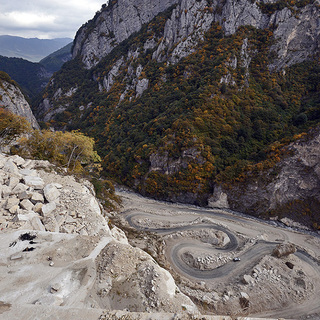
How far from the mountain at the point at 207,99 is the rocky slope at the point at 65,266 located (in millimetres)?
31100

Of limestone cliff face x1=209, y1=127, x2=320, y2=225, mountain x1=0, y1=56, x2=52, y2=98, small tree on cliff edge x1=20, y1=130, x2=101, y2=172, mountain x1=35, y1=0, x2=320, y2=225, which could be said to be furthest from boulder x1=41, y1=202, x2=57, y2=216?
mountain x1=0, y1=56, x2=52, y2=98

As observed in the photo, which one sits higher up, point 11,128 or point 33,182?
point 11,128

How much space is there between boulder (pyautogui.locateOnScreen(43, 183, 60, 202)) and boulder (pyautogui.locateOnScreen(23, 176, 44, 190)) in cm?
62

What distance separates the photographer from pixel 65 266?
38.2 feet

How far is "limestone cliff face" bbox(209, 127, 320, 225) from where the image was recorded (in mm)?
38500

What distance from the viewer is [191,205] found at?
43.3 m

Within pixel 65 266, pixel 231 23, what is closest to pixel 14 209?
pixel 65 266

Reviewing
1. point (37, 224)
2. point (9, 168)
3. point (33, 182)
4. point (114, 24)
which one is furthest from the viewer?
point (114, 24)

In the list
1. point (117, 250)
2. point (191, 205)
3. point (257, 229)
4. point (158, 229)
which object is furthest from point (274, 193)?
point (117, 250)

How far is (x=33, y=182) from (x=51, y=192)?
2.03 m

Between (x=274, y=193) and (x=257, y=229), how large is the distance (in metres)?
9.05

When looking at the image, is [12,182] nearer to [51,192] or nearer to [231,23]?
[51,192]

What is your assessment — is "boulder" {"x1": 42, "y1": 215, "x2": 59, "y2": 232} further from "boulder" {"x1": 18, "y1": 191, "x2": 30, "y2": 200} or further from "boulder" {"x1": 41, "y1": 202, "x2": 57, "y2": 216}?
"boulder" {"x1": 18, "y1": 191, "x2": 30, "y2": 200}

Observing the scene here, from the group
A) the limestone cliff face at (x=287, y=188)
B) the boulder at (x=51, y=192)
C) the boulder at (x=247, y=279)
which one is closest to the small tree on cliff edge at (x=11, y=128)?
the boulder at (x=51, y=192)
